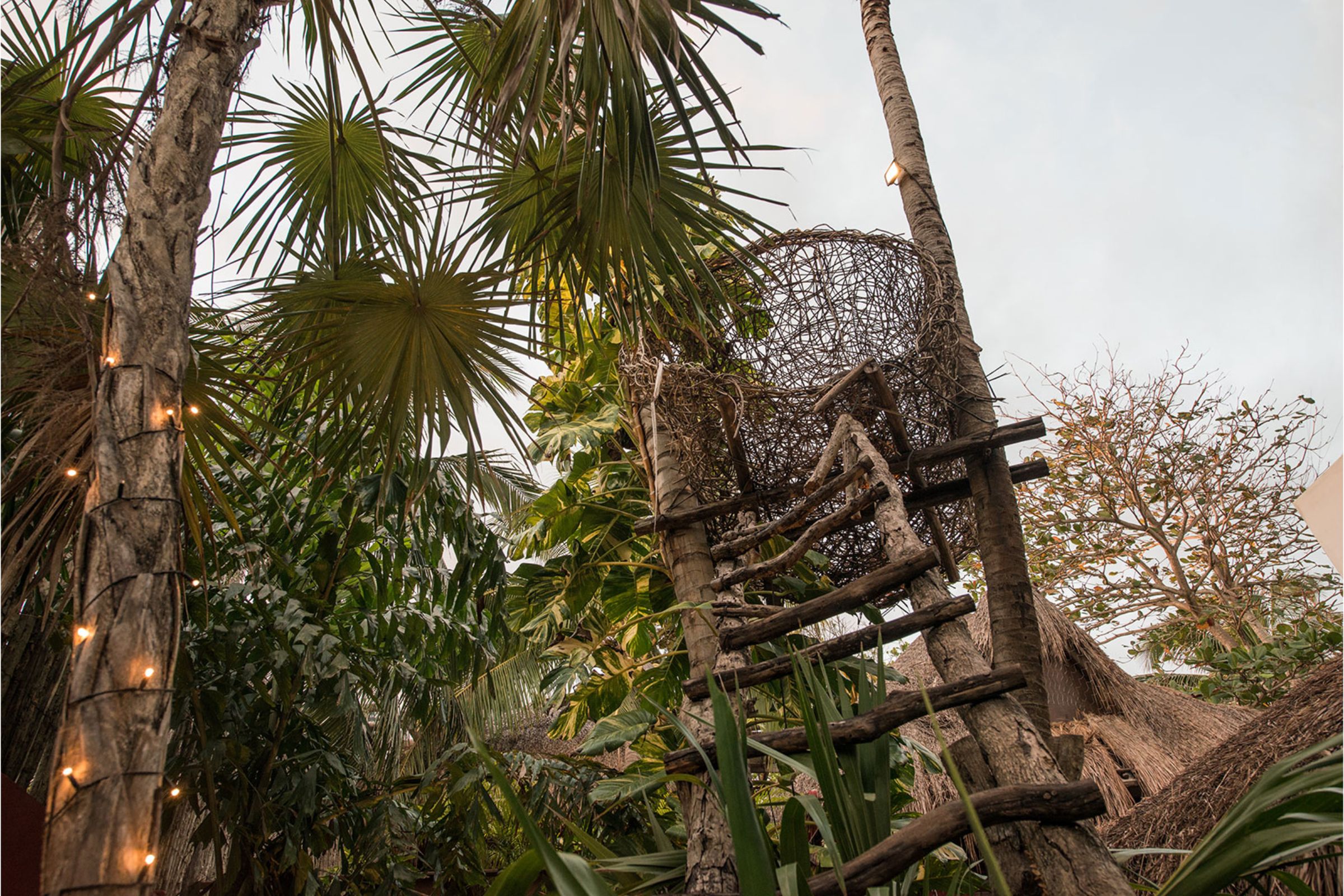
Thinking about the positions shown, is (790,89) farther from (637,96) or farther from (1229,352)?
→ (637,96)

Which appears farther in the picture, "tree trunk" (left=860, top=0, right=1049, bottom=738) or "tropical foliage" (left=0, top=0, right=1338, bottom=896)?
"tree trunk" (left=860, top=0, right=1049, bottom=738)

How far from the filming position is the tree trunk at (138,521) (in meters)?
1.27

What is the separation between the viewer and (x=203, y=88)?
1926 mm

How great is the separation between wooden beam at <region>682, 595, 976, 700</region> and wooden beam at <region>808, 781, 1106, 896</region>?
440 mm

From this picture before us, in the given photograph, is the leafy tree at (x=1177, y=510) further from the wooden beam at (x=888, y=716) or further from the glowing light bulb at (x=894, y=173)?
the wooden beam at (x=888, y=716)

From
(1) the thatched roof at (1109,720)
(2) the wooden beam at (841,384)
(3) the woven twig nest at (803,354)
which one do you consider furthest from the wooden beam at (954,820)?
(1) the thatched roof at (1109,720)

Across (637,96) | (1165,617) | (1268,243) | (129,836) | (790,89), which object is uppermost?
(790,89)

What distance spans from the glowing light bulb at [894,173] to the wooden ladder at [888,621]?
1550 millimetres

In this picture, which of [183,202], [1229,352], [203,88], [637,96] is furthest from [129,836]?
[1229,352]

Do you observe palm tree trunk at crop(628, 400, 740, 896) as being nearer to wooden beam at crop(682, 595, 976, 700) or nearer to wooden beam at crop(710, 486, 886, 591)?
wooden beam at crop(682, 595, 976, 700)

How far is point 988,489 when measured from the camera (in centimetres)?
343

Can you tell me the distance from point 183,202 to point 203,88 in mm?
327

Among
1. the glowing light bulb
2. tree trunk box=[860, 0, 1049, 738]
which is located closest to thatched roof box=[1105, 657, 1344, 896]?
tree trunk box=[860, 0, 1049, 738]

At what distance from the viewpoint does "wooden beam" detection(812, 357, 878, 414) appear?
307 cm
